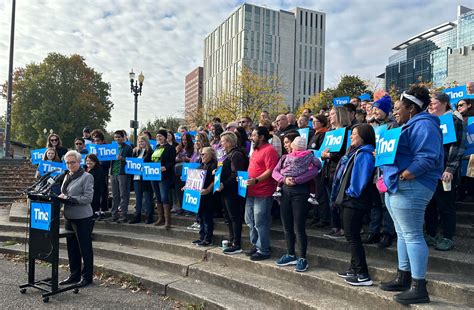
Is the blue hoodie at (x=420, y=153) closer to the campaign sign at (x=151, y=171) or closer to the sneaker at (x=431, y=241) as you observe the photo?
the sneaker at (x=431, y=241)

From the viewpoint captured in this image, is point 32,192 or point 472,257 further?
point 32,192

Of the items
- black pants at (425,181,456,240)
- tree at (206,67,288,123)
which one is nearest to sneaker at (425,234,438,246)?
black pants at (425,181,456,240)

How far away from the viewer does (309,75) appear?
104688 millimetres

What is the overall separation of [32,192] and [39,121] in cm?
4655

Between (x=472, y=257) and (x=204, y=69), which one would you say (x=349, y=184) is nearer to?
(x=472, y=257)

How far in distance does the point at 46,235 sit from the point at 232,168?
9.92ft

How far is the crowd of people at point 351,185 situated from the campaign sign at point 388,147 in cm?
8

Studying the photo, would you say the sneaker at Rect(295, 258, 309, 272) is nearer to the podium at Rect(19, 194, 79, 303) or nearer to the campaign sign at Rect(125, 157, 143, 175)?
the podium at Rect(19, 194, 79, 303)

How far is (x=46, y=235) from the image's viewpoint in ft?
17.9

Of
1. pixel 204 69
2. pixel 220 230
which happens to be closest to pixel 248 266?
pixel 220 230

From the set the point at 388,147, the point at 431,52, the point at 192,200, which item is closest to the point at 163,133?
the point at 192,200

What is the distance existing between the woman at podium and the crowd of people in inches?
10.7

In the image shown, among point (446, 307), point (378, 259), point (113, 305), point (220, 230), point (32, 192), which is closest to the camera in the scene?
point (446, 307)

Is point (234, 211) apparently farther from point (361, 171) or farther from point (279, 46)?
point (279, 46)
